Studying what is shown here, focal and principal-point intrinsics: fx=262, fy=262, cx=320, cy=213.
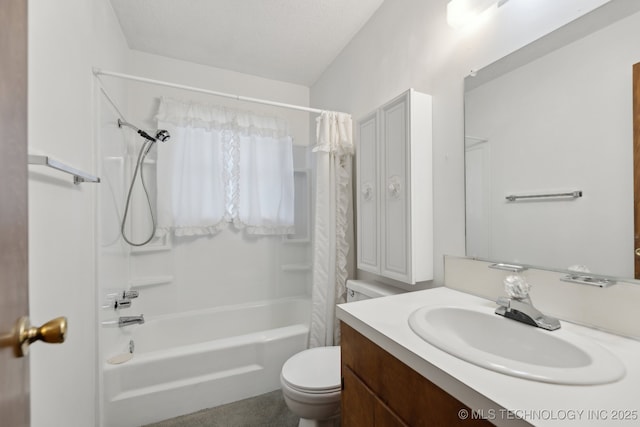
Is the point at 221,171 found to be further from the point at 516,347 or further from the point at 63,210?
the point at 516,347

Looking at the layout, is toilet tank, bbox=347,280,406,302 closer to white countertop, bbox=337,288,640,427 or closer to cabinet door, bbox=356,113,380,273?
cabinet door, bbox=356,113,380,273

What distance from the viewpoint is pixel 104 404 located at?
4.61ft

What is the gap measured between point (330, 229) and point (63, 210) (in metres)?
1.35

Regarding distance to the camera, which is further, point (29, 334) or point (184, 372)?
point (184, 372)

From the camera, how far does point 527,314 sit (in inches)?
31.3

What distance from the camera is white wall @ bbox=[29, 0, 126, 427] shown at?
0.80 meters

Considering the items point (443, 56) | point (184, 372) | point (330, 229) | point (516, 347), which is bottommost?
point (184, 372)

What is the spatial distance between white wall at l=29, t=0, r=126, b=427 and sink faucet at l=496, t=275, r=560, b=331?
144 cm

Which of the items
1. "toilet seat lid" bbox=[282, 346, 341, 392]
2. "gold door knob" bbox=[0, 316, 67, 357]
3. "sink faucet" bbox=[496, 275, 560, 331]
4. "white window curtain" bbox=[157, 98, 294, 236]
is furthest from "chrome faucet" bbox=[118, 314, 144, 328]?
"sink faucet" bbox=[496, 275, 560, 331]

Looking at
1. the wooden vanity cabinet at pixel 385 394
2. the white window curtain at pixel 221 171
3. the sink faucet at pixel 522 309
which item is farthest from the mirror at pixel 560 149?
the white window curtain at pixel 221 171

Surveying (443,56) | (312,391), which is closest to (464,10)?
(443,56)

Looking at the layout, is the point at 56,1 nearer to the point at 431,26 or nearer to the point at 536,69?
the point at 431,26

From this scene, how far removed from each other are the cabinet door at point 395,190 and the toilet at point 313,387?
0.22 metres

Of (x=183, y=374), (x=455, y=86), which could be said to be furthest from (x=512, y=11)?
(x=183, y=374)
